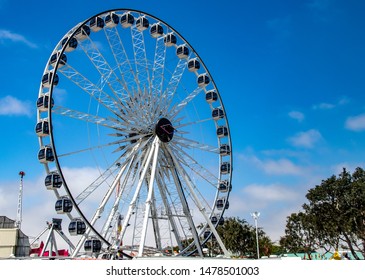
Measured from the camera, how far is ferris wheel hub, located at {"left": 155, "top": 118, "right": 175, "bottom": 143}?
127ft

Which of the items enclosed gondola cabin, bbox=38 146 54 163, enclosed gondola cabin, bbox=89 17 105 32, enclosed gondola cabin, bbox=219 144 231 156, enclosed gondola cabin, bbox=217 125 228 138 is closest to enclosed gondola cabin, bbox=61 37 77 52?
enclosed gondola cabin, bbox=89 17 105 32

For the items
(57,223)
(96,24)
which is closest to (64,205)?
(57,223)

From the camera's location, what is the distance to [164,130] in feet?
128

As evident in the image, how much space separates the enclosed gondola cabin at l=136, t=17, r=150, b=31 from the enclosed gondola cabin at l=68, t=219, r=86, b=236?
1961 centimetres

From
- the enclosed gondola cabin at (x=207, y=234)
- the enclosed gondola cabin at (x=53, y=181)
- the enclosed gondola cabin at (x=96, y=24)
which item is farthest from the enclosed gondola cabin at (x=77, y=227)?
the enclosed gondola cabin at (x=96, y=24)

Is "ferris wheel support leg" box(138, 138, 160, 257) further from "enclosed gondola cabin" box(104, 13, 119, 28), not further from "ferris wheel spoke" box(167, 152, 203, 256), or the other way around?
→ "enclosed gondola cabin" box(104, 13, 119, 28)

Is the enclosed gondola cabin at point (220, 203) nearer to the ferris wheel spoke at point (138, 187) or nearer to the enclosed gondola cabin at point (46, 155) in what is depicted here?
the ferris wheel spoke at point (138, 187)

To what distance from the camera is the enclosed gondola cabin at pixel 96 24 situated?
38750mm

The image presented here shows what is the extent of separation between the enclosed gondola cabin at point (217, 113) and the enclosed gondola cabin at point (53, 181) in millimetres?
19468

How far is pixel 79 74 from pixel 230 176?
59.8 ft
